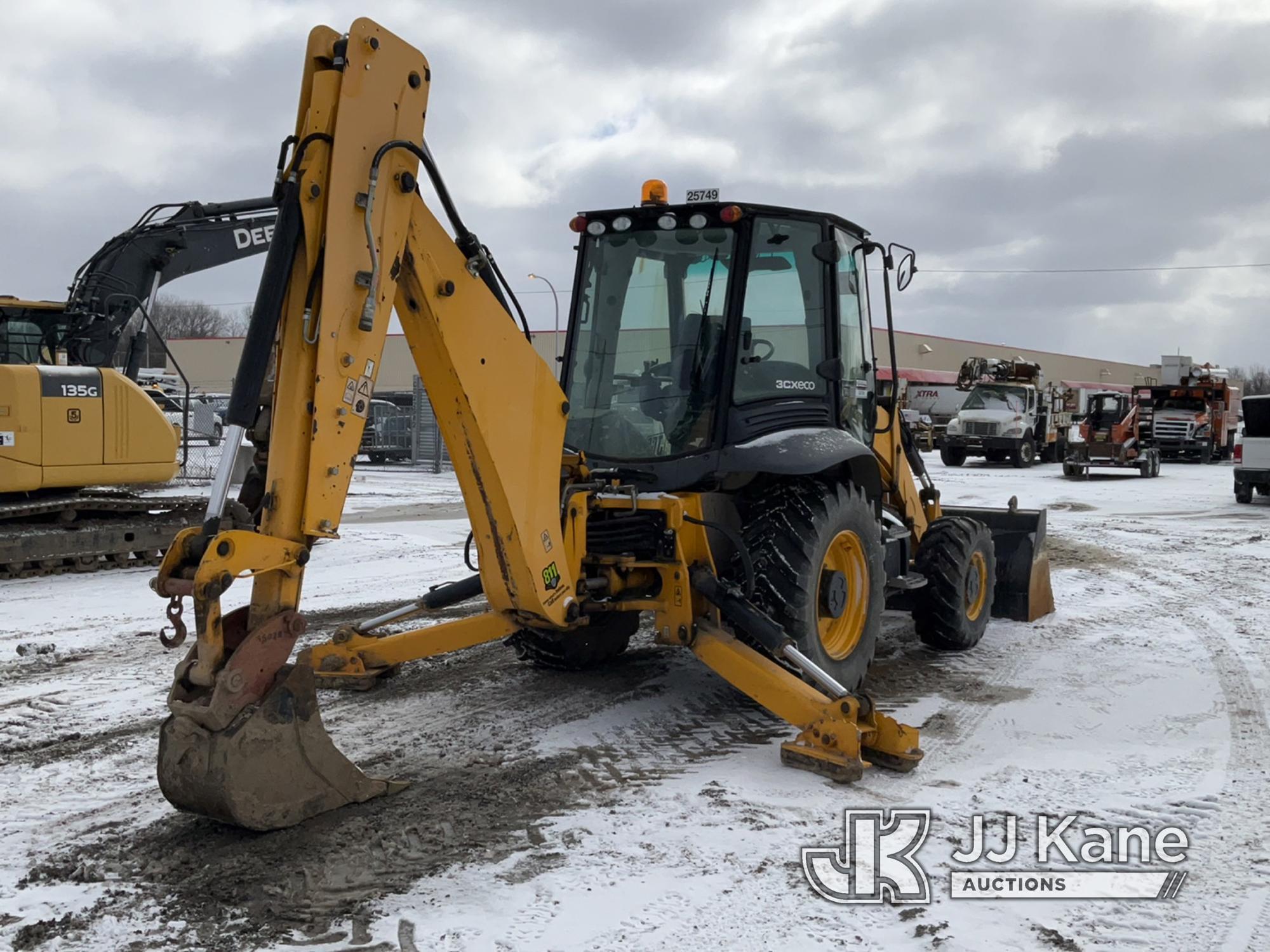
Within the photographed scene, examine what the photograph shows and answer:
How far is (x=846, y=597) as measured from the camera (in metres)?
5.61

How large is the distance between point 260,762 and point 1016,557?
5903mm

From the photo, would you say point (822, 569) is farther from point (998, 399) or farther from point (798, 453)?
point (998, 399)

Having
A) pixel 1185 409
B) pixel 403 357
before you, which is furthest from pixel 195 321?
pixel 1185 409

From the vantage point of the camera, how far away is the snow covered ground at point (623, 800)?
10.7ft

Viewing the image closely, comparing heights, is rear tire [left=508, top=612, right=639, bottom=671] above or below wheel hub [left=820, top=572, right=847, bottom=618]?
below

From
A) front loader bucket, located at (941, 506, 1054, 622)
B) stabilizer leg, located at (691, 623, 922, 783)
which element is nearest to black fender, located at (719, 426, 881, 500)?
stabilizer leg, located at (691, 623, 922, 783)

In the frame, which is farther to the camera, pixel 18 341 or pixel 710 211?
pixel 18 341

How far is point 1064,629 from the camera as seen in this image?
7750 millimetres

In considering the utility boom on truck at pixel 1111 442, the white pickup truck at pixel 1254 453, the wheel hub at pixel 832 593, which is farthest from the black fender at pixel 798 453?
the utility boom on truck at pixel 1111 442

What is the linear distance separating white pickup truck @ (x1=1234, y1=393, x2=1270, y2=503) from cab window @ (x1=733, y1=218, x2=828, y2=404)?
1474 centimetres

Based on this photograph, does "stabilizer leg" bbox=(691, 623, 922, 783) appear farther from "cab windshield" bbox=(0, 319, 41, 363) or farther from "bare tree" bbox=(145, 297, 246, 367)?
"bare tree" bbox=(145, 297, 246, 367)

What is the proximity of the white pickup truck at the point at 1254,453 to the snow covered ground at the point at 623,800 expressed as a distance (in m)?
11.4

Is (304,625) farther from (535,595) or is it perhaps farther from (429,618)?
(429,618)

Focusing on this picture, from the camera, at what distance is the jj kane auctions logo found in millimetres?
3516
